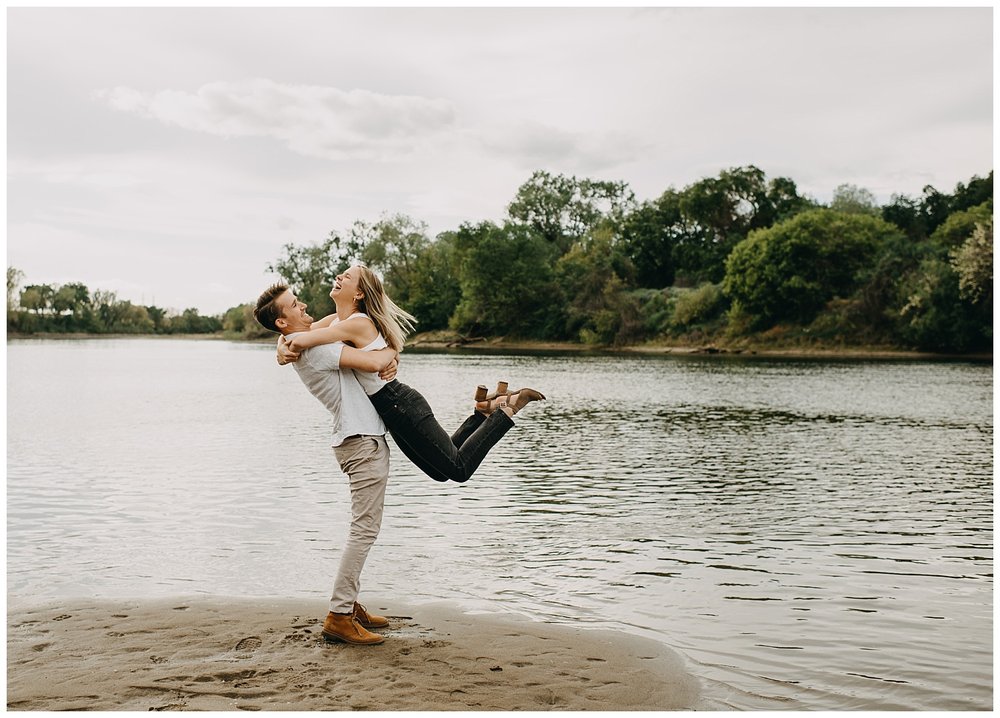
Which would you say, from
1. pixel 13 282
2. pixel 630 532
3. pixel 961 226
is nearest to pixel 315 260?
pixel 13 282

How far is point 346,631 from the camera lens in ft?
19.6

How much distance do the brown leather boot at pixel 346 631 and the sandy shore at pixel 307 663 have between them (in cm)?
7

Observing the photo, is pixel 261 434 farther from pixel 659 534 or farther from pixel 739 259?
pixel 739 259

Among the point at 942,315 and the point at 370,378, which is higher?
the point at 942,315

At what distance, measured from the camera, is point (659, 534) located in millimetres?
10352

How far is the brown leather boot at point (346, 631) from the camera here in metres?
5.97

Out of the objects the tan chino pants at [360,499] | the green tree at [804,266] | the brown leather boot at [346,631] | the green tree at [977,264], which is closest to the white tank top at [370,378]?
the tan chino pants at [360,499]

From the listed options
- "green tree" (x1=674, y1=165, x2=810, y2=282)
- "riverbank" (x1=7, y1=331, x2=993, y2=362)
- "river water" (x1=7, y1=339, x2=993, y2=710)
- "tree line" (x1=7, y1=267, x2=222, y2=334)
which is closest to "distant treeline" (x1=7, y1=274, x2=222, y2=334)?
"tree line" (x1=7, y1=267, x2=222, y2=334)

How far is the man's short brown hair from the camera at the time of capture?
6.11 m

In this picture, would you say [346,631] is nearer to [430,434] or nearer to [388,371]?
[430,434]

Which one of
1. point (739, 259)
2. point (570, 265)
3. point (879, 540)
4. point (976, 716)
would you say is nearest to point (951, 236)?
point (739, 259)

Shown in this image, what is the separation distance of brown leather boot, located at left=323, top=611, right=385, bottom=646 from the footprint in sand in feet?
1.45

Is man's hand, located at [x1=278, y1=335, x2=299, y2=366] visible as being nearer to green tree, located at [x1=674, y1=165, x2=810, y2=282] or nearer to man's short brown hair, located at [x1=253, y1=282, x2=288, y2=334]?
man's short brown hair, located at [x1=253, y1=282, x2=288, y2=334]

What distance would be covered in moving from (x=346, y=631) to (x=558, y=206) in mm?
117654
